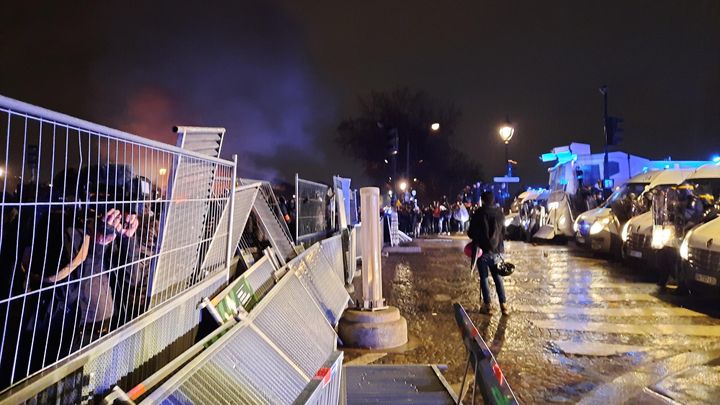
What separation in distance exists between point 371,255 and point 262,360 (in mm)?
3250

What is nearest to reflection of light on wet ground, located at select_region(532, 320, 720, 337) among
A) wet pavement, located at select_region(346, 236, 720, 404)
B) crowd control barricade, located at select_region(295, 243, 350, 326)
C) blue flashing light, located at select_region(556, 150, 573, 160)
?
wet pavement, located at select_region(346, 236, 720, 404)

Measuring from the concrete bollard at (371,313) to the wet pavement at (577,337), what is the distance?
179 mm

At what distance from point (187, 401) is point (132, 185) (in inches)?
52.1

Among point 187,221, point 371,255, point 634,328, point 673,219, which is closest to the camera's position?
point 187,221

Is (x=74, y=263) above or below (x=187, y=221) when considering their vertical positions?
below

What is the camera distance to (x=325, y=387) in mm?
3609

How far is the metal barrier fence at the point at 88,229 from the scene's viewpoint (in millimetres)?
2230

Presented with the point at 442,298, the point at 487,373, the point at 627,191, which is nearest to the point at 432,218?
the point at 627,191

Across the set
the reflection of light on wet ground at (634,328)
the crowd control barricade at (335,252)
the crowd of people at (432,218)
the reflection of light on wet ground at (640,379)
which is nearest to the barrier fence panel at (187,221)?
the crowd control barricade at (335,252)

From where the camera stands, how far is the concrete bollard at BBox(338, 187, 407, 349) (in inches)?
247

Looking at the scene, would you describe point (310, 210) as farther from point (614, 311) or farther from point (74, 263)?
point (74, 263)

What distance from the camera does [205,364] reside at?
283cm

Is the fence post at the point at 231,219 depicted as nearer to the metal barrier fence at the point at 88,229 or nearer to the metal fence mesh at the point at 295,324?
the metal barrier fence at the point at 88,229

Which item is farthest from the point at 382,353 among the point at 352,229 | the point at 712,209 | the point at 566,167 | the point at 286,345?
the point at 566,167
